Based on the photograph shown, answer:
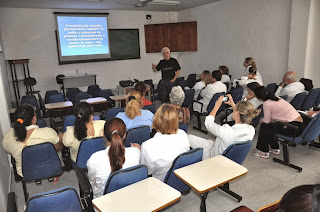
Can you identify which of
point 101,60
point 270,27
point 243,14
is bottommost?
point 101,60

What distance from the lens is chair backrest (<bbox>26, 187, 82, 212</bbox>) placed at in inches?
58.1

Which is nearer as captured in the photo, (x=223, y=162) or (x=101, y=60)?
(x=223, y=162)

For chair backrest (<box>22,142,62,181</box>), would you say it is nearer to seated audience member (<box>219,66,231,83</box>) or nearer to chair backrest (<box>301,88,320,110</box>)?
chair backrest (<box>301,88,320,110</box>)

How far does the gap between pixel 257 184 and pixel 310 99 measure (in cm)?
265

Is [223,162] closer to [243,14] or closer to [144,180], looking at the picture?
[144,180]

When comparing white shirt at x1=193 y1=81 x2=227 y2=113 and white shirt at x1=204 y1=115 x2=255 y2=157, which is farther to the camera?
white shirt at x1=193 y1=81 x2=227 y2=113

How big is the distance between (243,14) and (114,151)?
7.19m

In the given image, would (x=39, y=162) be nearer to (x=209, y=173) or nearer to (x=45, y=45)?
(x=209, y=173)

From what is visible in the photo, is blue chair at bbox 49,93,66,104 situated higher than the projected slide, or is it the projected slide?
the projected slide

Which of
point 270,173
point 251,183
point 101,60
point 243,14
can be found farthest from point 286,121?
point 101,60

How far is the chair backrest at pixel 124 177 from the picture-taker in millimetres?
1787

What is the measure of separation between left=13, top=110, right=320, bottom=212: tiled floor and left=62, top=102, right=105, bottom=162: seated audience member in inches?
27.5

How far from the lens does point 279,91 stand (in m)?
5.19

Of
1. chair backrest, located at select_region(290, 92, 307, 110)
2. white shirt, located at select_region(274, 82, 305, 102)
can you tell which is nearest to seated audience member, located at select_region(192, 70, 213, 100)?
white shirt, located at select_region(274, 82, 305, 102)
